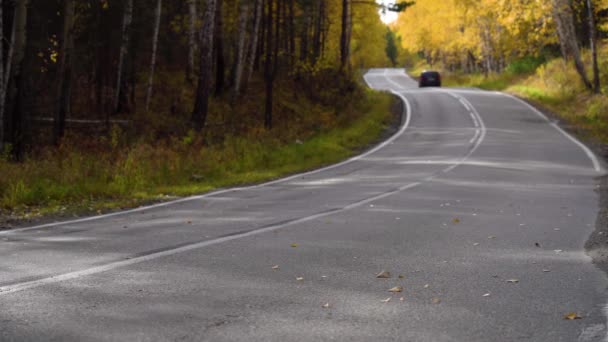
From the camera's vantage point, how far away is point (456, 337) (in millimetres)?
4707

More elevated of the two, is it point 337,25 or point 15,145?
point 337,25

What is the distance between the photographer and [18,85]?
17188 millimetres

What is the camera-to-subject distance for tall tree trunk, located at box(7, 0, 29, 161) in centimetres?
1667

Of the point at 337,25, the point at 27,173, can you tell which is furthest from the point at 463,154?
the point at 337,25

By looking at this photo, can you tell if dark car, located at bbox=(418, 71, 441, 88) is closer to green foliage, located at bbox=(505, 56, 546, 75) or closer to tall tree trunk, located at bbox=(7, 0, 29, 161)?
green foliage, located at bbox=(505, 56, 546, 75)

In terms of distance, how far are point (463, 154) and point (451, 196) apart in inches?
317

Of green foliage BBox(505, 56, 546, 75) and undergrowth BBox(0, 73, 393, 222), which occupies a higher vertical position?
green foliage BBox(505, 56, 546, 75)

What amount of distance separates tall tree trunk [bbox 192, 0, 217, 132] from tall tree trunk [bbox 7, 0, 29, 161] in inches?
219

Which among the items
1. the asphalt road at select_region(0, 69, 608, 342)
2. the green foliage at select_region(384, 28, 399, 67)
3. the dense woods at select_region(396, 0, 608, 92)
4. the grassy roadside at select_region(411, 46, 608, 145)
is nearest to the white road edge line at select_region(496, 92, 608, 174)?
the grassy roadside at select_region(411, 46, 608, 145)

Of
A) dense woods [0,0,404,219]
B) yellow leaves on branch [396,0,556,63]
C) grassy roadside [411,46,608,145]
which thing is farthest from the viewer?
yellow leaves on branch [396,0,556,63]

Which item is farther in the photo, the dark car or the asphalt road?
the dark car

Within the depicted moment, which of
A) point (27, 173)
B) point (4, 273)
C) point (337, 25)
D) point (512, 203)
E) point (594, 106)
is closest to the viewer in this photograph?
point (4, 273)

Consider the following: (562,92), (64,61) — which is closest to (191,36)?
(64,61)

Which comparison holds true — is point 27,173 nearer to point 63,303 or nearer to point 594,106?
point 63,303
